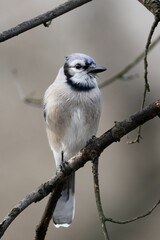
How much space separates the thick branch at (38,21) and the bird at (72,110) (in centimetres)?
106

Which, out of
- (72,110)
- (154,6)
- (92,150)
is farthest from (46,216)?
(72,110)

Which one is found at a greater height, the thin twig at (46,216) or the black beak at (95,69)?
the black beak at (95,69)

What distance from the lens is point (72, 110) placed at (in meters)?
3.72

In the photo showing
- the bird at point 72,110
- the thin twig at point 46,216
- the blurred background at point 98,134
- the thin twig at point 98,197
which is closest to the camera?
the thin twig at point 98,197

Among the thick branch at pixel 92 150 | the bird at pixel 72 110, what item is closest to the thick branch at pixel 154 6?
the thick branch at pixel 92 150

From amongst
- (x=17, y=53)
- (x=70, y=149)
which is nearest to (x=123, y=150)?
(x=17, y=53)

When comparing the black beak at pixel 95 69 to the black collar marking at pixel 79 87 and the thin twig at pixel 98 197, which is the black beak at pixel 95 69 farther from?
the thin twig at pixel 98 197

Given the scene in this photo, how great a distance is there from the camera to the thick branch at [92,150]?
8.21 feet

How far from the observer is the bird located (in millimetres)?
3727

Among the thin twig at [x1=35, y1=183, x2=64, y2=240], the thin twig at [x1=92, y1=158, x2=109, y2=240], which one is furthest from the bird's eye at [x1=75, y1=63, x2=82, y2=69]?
the thin twig at [x1=92, y1=158, x2=109, y2=240]

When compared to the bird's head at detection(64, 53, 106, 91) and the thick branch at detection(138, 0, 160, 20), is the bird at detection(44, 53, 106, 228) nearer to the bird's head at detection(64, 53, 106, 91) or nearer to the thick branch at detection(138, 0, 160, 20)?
the bird's head at detection(64, 53, 106, 91)

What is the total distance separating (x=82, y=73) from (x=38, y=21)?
4.00 feet

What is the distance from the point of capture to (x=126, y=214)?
233 inches

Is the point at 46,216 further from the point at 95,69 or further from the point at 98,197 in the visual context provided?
the point at 95,69
